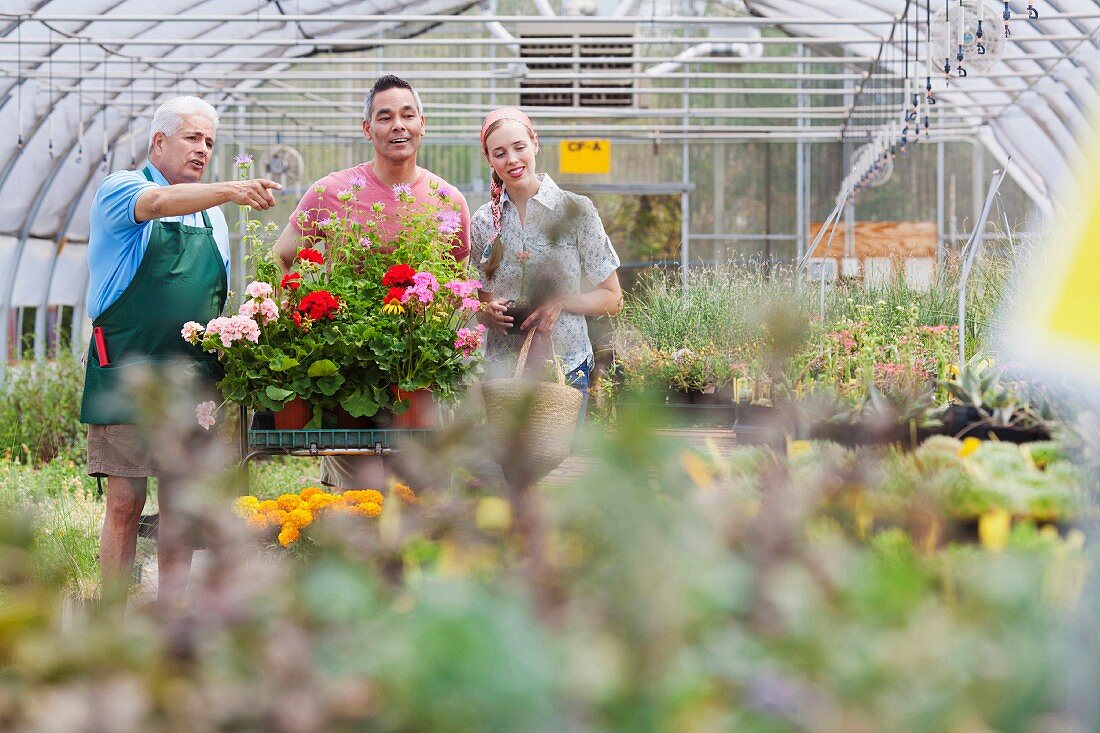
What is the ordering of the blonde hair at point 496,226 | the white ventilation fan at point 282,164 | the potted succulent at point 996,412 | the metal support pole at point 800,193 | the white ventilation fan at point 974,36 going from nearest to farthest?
the potted succulent at point 996,412, the blonde hair at point 496,226, the white ventilation fan at point 974,36, the white ventilation fan at point 282,164, the metal support pole at point 800,193

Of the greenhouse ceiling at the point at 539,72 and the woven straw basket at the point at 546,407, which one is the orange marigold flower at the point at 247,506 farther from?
the greenhouse ceiling at the point at 539,72

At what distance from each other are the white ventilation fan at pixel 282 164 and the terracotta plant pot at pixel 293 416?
10193 millimetres

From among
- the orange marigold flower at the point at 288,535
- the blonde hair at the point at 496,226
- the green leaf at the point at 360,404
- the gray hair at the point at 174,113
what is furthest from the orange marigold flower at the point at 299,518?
the gray hair at the point at 174,113

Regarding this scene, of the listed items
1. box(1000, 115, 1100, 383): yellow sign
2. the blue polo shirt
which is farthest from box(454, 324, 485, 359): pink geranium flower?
box(1000, 115, 1100, 383): yellow sign

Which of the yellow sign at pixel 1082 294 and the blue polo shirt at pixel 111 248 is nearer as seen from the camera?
the yellow sign at pixel 1082 294

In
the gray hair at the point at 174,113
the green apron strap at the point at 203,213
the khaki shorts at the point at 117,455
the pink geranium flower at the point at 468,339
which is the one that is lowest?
the khaki shorts at the point at 117,455

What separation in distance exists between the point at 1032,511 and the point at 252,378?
2.11 meters

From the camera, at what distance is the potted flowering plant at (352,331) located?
2996 millimetres

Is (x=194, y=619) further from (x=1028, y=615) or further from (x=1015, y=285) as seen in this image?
(x=1015, y=285)

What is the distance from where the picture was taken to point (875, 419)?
1.60 meters

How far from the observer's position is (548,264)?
320 cm

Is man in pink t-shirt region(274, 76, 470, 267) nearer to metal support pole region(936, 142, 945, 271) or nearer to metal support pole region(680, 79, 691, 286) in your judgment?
metal support pole region(680, 79, 691, 286)

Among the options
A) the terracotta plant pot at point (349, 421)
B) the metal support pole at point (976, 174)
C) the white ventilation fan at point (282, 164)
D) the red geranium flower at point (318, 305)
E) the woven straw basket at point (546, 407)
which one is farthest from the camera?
the metal support pole at point (976, 174)

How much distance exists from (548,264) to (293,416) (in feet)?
2.44
